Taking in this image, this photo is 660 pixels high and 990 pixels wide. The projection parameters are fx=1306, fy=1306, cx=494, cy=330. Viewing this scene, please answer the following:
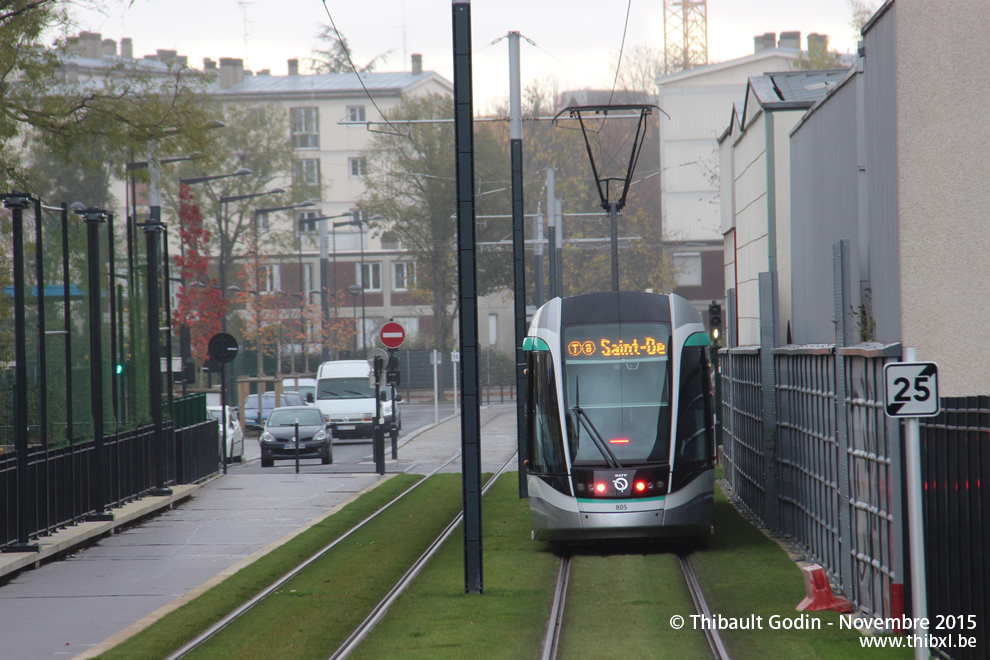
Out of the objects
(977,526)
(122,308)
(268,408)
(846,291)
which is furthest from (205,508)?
(268,408)

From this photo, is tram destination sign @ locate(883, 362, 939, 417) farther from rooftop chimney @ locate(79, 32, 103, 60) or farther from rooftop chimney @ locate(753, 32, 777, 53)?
rooftop chimney @ locate(79, 32, 103, 60)

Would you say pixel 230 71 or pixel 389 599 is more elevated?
pixel 230 71

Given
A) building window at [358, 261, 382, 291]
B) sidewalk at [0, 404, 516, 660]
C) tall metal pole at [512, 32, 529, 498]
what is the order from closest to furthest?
sidewalk at [0, 404, 516, 660], tall metal pole at [512, 32, 529, 498], building window at [358, 261, 382, 291]

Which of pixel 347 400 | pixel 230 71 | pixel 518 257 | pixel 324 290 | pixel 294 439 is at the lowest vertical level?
pixel 294 439

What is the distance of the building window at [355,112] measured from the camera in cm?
8681

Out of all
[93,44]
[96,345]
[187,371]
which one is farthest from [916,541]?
[93,44]

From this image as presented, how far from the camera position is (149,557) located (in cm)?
1603

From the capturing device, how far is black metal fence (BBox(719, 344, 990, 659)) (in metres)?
8.13

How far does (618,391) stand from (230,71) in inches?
3150

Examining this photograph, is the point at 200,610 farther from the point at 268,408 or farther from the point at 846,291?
the point at 268,408

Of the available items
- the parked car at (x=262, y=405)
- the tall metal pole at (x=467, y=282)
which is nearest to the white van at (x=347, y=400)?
the parked car at (x=262, y=405)

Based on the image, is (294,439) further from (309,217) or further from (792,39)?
(792,39)

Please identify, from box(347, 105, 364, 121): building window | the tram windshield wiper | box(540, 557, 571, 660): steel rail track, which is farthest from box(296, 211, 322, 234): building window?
box(540, 557, 571, 660): steel rail track

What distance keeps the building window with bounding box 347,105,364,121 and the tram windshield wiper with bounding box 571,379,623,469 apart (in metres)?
73.2
